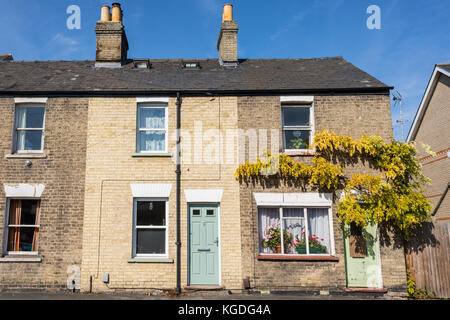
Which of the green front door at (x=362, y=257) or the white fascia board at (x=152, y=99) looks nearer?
the green front door at (x=362, y=257)

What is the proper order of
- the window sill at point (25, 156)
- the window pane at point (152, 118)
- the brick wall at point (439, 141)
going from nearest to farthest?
the window sill at point (25, 156), the window pane at point (152, 118), the brick wall at point (439, 141)

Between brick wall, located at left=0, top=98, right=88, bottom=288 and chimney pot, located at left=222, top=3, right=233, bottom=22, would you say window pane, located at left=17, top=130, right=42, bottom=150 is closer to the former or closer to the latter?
brick wall, located at left=0, top=98, right=88, bottom=288

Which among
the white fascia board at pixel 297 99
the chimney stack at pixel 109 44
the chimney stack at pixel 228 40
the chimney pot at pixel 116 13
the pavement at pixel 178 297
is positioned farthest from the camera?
the chimney pot at pixel 116 13

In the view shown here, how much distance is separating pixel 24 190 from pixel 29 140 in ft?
5.35

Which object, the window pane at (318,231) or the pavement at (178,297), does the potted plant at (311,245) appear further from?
the pavement at (178,297)

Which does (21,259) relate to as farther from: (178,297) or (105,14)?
(105,14)

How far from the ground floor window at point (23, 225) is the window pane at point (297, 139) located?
7810 mm

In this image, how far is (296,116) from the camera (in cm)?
1133

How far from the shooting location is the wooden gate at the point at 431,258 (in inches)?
360

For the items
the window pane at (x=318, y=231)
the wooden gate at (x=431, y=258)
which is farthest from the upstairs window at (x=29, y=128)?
the wooden gate at (x=431, y=258)

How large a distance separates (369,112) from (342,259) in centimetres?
452

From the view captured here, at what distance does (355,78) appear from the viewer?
1171 centimetres

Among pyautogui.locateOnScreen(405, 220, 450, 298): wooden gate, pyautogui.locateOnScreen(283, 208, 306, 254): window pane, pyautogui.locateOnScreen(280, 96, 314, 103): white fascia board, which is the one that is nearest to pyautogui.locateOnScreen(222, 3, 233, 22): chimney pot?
pyautogui.locateOnScreen(280, 96, 314, 103): white fascia board
